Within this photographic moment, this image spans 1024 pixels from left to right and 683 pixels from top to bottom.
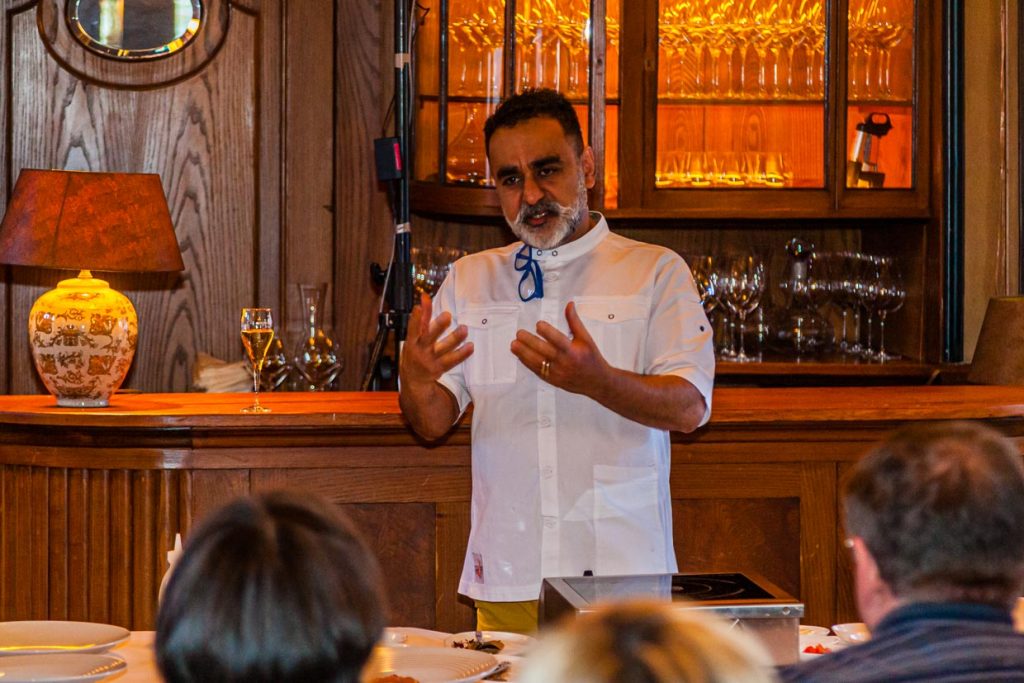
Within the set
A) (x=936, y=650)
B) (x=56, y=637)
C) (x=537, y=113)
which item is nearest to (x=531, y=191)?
(x=537, y=113)

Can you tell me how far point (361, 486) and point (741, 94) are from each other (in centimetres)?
238

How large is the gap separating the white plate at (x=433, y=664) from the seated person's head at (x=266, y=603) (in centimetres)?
70

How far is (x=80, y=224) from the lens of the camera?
270cm

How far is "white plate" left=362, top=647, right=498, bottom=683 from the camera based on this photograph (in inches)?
61.7

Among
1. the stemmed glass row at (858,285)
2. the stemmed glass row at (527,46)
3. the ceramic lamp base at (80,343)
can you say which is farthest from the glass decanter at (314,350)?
the stemmed glass row at (858,285)

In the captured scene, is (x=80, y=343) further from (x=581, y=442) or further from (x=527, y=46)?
(x=527, y=46)

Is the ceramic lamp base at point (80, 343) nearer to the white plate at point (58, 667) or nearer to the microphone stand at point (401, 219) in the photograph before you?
the microphone stand at point (401, 219)

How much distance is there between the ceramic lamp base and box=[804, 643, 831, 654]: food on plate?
60.8 inches

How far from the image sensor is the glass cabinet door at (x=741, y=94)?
4.39m

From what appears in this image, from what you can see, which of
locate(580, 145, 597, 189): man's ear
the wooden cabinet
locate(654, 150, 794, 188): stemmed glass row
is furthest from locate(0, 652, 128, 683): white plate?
locate(654, 150, 794, 188): stemmed glass row

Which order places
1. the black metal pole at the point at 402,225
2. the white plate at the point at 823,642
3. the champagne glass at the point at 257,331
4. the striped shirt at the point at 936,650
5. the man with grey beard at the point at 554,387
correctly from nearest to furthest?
the striped shirt at the point at 936,650 → the white plate at the point at 823,642 → the man with grey beard at the point at 554,387 → the champagne glass at the point at 257,331 → the black metal pole at the point at 402,225

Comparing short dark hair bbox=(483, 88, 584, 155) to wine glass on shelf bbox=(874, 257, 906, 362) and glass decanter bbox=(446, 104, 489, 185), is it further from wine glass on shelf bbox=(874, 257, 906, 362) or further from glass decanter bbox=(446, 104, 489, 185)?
wine glass on shelf bbox=(874, 257, 906, 362)

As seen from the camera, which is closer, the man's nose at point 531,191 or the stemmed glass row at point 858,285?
the man's nose at point 531,191

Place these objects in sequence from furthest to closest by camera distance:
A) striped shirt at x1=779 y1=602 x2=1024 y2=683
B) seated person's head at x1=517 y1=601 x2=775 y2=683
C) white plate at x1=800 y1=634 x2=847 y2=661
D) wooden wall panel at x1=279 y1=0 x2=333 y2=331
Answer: wooden wall panel at x1=279 y1=0 x2=333 y2=331
white plate at x1=800 y1=634 x2=847 y2=661
striped shirt at x1=779 y1=602 x2=1024 y2=683
seated person's head at x1=517 y1=601 x2=775 y2=683
